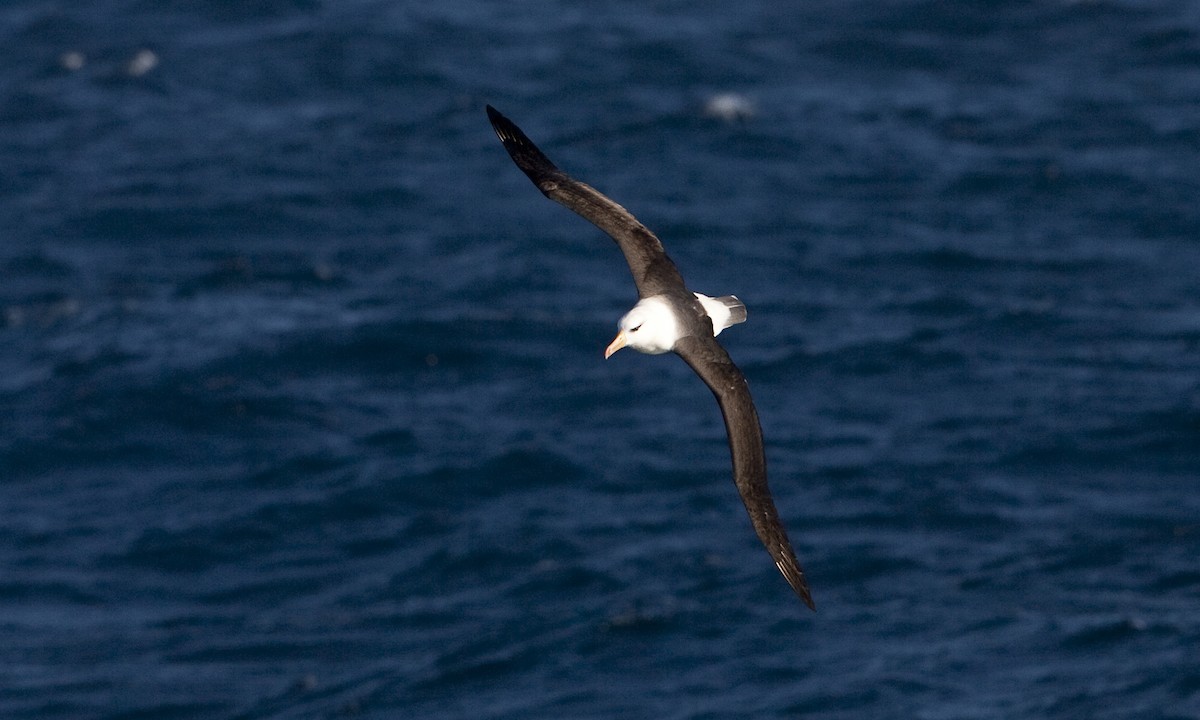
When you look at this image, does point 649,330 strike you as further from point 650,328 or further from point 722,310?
point 722,310

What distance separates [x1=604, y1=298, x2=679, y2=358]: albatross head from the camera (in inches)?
712

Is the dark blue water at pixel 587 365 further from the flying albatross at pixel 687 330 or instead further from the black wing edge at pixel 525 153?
the black wing edge at pixel 525 153

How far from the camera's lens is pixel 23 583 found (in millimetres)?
33156

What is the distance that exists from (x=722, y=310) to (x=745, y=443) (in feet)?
6.40

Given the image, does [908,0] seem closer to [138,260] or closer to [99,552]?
[138,260]

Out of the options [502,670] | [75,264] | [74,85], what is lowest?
[502,670]

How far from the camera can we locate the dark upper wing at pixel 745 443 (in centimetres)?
1764

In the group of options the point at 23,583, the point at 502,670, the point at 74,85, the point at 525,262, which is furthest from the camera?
the point at 74,85

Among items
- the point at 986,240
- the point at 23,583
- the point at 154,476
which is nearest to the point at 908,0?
the point at 986,240

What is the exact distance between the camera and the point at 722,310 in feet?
62.7

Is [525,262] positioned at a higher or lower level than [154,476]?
higher

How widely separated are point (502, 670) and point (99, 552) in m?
7.99

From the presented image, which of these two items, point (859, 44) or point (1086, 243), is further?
point (859, 44)

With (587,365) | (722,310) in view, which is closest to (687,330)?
(722,310)
